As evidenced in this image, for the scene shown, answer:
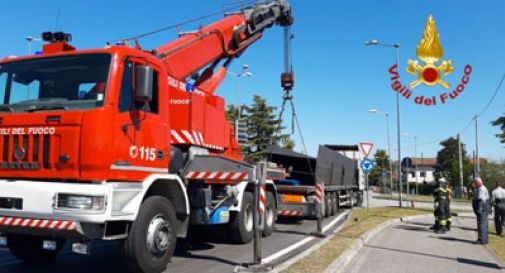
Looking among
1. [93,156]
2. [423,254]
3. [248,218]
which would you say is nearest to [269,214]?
[248,218]

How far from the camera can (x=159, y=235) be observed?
6430mm

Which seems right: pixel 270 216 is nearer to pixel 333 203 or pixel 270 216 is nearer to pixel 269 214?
pixel 269 214

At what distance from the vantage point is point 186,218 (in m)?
7.30

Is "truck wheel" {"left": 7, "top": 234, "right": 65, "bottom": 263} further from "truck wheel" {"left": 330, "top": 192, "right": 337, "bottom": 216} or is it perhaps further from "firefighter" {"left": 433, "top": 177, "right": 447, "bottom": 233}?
"truck wheel" {"left": 330, "top": 192, "right": 337, "bottom": 216}

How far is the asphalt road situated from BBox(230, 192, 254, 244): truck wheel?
0.61ft

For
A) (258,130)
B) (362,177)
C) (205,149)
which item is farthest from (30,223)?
(258,130)

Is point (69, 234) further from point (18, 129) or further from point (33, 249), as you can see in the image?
point (33, 249)

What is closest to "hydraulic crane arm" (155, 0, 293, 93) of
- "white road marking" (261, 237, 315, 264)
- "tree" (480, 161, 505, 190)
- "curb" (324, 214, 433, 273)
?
"white road marking" (261, 237, 315, 264)

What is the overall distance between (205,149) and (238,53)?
4499 mm

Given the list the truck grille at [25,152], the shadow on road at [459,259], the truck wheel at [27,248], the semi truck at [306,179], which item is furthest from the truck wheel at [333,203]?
the truck grille at [25,152]

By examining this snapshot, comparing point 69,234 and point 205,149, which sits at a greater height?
point 205,149

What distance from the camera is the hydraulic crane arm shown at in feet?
31.7

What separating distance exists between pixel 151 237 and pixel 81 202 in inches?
47.3

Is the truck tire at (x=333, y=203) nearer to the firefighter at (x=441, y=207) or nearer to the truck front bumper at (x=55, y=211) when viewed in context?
the firefighter at (x=441, y=207)
